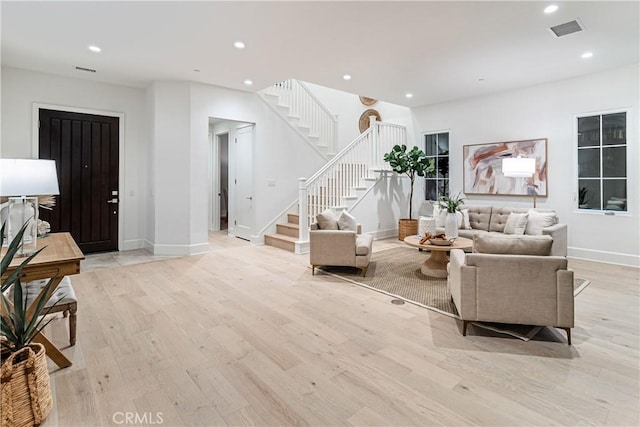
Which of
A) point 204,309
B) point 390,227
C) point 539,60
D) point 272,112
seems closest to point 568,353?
point 204,309

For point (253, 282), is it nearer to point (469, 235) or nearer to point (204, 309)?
point (204, 309)

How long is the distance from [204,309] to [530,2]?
434 cm

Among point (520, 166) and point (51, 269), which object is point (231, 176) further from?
point (520, 166)

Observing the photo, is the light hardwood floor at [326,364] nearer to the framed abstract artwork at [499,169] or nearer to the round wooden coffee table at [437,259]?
the round wooden coffee table at [437,259]

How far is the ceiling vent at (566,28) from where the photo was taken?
142 inches

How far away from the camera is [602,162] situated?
517cm

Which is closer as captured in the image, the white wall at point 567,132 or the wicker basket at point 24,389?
the wicker basket at point 24,389

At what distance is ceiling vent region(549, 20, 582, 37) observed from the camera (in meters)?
3.61

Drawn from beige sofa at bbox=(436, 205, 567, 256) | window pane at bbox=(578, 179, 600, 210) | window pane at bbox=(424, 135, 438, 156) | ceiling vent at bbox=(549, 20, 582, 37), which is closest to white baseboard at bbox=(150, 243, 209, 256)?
beige sofa at bbox=(436, 205, 567, 256)

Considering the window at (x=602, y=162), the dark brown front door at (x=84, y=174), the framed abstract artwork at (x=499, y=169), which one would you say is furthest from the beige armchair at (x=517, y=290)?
the dark brown front door at (x=84, y=174)

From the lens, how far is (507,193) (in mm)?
6207

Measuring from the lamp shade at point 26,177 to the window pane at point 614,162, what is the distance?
694cm

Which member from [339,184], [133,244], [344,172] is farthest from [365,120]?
[133,244]

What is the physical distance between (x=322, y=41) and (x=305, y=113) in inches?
135
